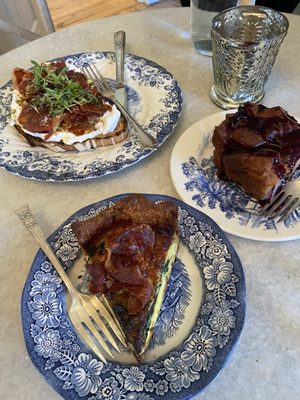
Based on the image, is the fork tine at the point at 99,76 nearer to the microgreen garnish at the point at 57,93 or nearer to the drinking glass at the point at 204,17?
the microgreen garnish at the point at 57,93

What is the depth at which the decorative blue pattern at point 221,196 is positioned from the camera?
0.81 m

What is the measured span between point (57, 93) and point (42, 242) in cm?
46

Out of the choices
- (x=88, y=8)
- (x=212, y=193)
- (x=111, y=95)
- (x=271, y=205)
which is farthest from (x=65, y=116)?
(x=88, y=8)

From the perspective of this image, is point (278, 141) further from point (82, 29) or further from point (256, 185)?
point (82, 29)

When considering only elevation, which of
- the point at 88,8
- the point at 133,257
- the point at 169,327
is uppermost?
the point at 133,257

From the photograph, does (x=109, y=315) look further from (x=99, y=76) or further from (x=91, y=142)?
(x=99, y=76)

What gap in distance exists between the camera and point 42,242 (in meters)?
0.75

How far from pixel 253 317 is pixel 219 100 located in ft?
2.12

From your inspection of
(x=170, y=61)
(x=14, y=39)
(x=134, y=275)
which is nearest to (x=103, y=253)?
(x=134, y=275)

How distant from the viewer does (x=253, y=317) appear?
69cm

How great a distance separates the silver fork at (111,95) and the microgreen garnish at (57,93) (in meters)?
0.09

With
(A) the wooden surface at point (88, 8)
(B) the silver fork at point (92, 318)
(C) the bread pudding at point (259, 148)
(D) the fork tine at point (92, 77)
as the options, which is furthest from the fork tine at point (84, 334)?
(A) the wooden surface at point (88, 8)

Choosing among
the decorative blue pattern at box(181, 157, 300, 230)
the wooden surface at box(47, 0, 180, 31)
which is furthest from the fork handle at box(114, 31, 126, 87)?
the wooden surface at box(47, 0, 180, 31)

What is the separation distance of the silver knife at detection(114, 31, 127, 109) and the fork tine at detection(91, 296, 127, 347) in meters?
0.61
